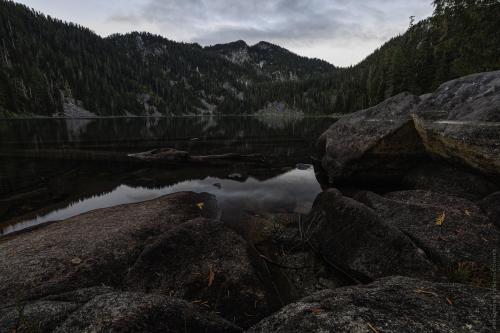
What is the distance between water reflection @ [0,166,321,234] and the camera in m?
12.1

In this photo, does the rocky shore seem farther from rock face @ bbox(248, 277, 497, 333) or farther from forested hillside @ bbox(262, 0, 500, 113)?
forested hillside @ bbox(262, 0, 500, 113)

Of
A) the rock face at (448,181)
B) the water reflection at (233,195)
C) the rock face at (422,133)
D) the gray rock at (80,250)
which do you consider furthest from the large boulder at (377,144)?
the gray rock at (80,250)

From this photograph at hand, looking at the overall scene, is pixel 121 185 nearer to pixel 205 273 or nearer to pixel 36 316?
pixel 205 273

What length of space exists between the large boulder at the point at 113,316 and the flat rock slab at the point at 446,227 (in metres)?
5.74

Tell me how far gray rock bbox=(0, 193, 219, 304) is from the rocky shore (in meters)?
0.04

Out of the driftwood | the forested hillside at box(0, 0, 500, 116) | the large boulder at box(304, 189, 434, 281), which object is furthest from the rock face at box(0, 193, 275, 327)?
the forested hillside at box(0, 0, 500, 116)

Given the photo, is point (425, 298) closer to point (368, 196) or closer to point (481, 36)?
point (368, 196)

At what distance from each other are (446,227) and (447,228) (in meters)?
0.04

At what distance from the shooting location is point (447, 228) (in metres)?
6.80

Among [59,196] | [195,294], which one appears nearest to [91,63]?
[59,196]

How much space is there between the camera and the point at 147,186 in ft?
51.4

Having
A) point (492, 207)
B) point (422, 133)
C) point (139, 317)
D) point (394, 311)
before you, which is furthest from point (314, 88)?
point (139, 317)

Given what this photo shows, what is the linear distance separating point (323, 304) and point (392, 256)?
391 cm

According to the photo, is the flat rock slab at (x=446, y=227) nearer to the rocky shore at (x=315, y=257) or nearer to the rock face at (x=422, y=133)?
the rocky shore at (x=315, y=257)
